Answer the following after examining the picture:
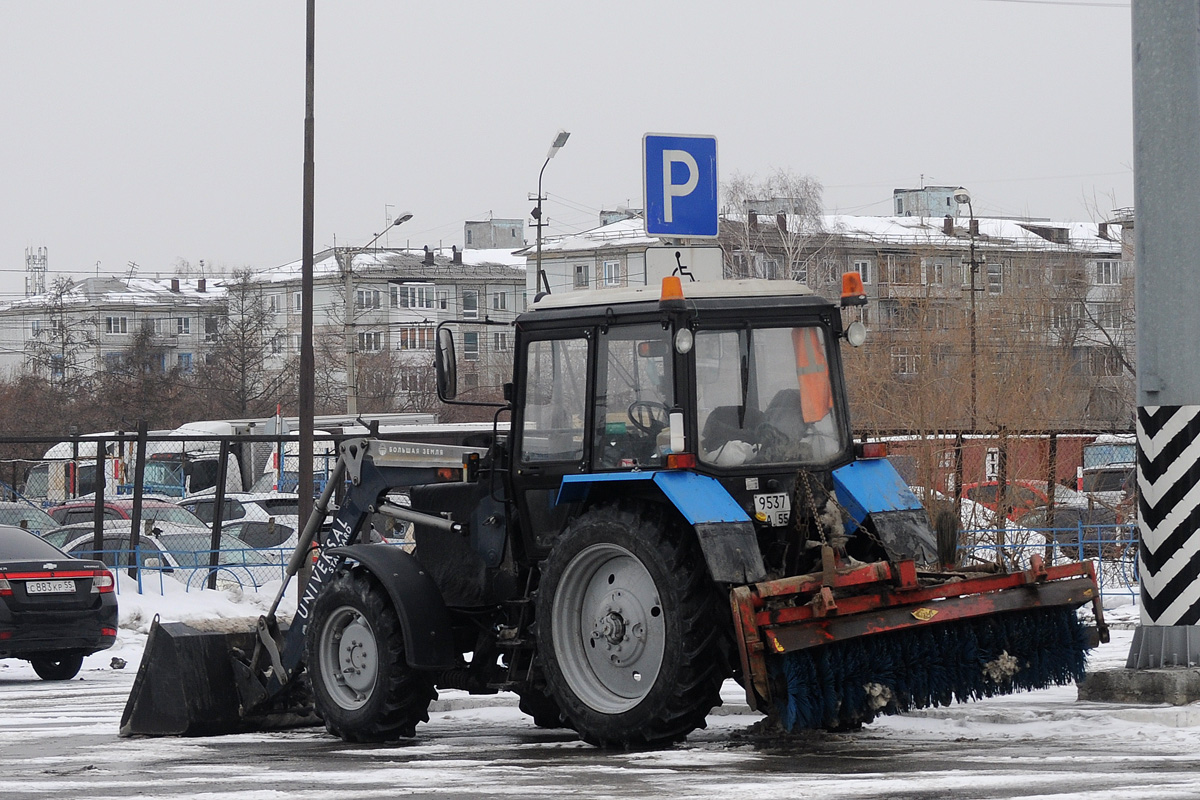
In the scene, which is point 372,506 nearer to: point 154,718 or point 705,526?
point 154,718

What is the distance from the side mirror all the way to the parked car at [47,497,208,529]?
20672mm

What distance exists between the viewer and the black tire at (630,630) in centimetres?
856

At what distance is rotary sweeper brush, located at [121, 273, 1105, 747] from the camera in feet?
28.2

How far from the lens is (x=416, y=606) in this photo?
987cm

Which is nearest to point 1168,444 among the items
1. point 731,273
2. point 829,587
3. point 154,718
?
point 829,587

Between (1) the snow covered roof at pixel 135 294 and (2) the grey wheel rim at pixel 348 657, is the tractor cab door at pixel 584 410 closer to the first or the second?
(2) the grey wheel rim at pixel 348 657

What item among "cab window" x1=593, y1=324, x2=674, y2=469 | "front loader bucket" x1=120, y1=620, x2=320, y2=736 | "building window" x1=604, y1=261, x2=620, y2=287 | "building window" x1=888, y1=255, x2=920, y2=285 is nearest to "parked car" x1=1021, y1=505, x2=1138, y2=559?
"building window" x1=888, y1=255, x2=920, y2=285

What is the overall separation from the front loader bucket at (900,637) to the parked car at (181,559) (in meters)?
14.0

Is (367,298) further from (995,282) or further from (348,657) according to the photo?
(348,657)

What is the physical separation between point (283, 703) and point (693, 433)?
3680 mm

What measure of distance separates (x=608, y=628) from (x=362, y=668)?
1980mm

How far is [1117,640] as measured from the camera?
15.2 metres

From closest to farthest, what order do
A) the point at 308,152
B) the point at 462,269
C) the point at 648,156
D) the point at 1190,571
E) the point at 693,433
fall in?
the point at 693,433 < the point at 1190,571 < the point at 648,156 < the point at 308,152 < the point at 462,269

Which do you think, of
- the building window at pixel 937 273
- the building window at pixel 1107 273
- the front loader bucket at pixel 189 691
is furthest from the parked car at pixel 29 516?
the building window at pixel 1107 273
